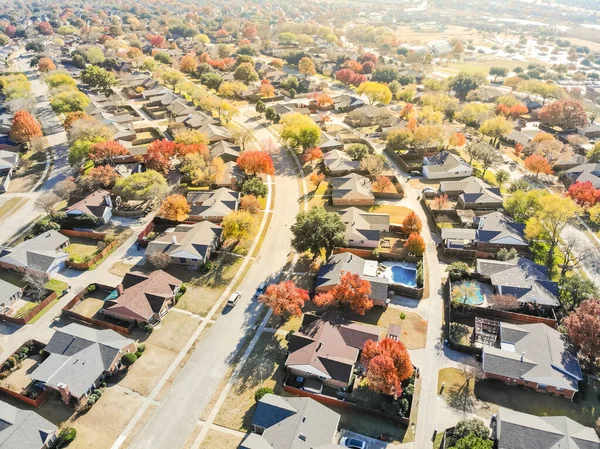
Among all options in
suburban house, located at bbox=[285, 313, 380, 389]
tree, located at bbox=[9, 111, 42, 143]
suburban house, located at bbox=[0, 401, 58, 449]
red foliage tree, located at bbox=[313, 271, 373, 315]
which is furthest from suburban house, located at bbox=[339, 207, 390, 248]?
tree, located at bbox=[9, 111, 42, 143]

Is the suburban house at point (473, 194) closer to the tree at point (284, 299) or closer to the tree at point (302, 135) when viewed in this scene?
the tree at point (302, 135)

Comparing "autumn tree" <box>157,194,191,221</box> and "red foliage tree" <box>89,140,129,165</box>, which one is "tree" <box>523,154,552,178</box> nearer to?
"autumn tree" <box>157,194,191,221</box>

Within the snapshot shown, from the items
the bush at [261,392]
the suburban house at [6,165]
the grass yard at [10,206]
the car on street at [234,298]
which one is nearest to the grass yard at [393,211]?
the car on street at [234,298]

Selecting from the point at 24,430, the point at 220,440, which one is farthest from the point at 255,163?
the point at 24,430

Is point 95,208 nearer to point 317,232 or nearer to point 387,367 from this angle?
point 317,232

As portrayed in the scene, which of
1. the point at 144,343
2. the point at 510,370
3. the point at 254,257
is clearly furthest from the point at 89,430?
the point at 510,370

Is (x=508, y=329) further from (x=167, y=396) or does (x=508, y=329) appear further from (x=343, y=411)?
(x=167, y=396)

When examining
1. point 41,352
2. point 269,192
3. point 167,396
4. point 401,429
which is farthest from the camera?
point 269,192
